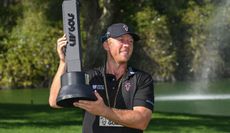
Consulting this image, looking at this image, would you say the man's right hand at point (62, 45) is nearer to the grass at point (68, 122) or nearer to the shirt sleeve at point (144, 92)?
the shirt sleeve at point (144, 92)

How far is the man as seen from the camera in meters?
3.27

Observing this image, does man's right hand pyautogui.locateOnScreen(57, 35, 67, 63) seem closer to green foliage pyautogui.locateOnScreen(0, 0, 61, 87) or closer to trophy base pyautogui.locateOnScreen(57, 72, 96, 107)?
trophy base pyautogui.locateOnScreen(57, 72, 96, 107)

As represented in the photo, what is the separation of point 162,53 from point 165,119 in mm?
18637

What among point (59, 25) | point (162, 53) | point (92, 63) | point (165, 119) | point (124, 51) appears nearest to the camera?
point (124, 51)

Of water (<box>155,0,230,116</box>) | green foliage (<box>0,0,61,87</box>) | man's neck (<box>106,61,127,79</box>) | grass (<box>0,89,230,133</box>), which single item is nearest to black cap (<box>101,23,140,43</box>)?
man's neck (<box>106,61,127,79</box>)

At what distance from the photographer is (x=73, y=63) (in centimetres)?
285

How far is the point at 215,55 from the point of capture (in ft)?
106

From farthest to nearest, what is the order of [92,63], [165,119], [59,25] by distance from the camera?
[59,25] → [92,63] → [165,119]

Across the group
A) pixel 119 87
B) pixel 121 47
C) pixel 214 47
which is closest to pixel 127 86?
pixel 119 87

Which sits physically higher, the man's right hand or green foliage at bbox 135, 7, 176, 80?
the man's right hand

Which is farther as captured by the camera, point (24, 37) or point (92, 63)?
point (24, 37)

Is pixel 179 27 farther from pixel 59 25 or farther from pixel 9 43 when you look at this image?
pixel 9 43

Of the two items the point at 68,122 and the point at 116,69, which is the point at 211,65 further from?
the point at 116,69

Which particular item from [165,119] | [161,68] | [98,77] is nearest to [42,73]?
[161,68]
